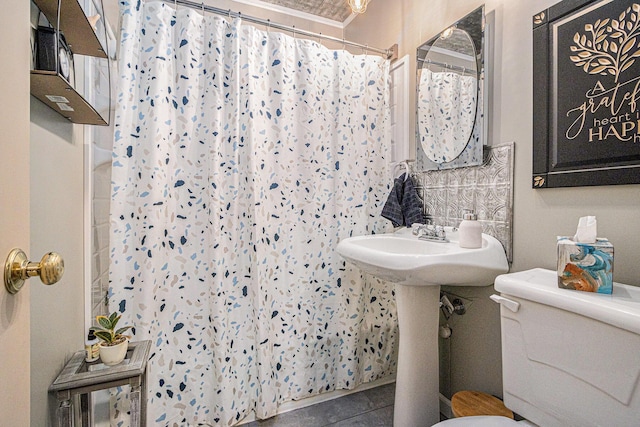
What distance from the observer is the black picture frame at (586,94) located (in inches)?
34.7

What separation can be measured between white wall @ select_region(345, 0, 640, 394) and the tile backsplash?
0.03 metres

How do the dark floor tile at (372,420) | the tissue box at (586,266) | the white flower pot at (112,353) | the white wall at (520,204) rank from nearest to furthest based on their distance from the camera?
the tissue box at (586,266) < the white wall at (520,204) < the white flower pot at (112,353) < the dark floor tile at (372,420)

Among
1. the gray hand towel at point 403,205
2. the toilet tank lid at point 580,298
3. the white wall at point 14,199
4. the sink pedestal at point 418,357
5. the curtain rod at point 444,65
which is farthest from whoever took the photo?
the gray hand towel at point 403,205

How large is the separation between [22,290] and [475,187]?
1.50 m

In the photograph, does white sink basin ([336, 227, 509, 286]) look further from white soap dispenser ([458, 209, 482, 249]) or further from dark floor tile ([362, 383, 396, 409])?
dark floor tile ([362, 383, 396, 409])

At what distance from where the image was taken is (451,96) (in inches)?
58.5

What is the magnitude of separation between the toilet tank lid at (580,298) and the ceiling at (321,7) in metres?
2.17

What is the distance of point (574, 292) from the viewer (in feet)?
2.69

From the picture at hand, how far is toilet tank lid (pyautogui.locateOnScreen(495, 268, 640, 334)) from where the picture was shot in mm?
690

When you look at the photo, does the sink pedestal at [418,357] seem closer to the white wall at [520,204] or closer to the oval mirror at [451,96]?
the white wall at [520,204]

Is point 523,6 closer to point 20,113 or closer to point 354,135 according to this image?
point 354,135

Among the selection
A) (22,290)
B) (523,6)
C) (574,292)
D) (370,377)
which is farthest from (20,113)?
(370,377)

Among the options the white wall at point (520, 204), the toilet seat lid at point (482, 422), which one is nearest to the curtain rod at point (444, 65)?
the white wall at point (520, 204)

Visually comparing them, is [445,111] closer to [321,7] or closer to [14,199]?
[321,7]
